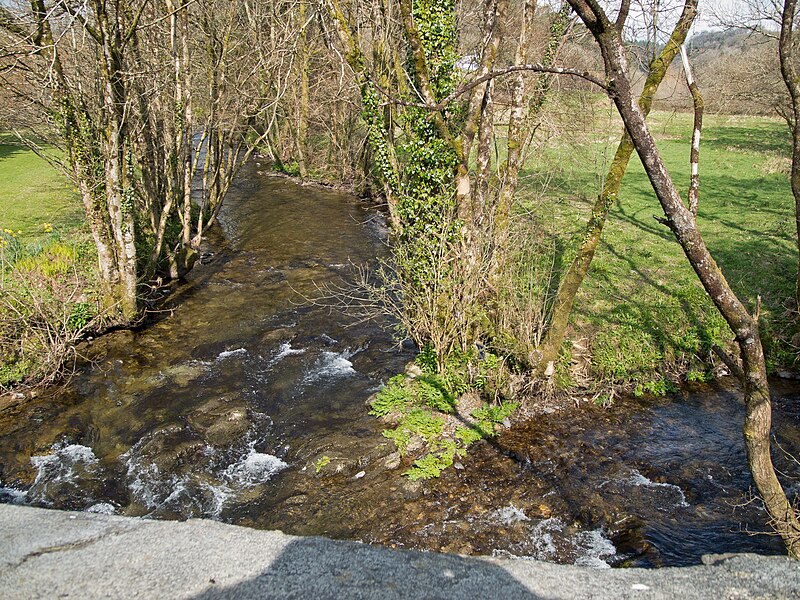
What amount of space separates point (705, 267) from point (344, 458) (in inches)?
188

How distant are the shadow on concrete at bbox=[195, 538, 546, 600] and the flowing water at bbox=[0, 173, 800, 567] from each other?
5.41 ft

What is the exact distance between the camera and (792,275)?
36.7 ft

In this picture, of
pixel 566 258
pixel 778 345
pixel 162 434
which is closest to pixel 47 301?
pixel 162 434

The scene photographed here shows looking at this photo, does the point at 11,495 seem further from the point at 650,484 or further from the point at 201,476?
the point at 650,484

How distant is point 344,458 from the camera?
7.21m

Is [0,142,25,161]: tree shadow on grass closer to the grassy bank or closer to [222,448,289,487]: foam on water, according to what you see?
the grassy bank

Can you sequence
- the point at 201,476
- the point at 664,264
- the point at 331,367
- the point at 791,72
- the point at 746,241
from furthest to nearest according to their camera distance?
1. the point at 746,241
2. the point at 664,264
3. the point at 331,367
4. the point at 791,72
5. the point at 201,476

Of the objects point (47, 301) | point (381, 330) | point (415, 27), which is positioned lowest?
point (381, 330)

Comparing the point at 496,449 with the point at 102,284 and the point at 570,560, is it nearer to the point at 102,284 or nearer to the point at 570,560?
the point at 570,560

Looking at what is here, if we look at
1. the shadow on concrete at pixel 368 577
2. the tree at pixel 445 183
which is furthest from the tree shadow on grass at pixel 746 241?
the shadow on concrete at pixel 368 577

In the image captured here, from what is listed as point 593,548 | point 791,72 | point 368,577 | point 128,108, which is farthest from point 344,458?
point 791,72

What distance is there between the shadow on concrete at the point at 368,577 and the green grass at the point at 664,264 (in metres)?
5.57

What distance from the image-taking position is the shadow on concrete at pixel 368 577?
382 cm

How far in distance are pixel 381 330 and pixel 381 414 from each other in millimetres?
2915
